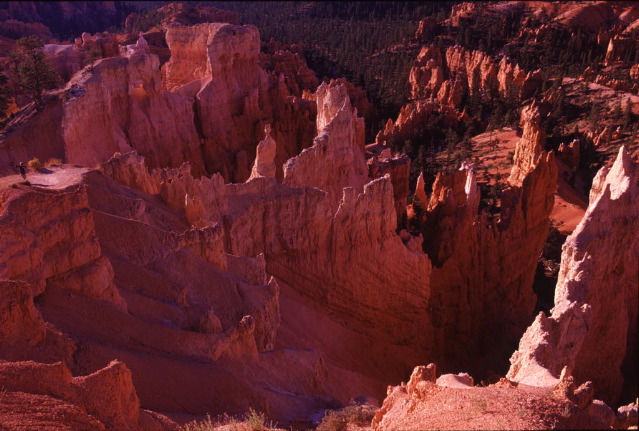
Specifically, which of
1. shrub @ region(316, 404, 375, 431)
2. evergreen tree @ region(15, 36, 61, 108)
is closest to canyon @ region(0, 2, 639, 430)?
shrub @ region(316, 404, 375, 431)

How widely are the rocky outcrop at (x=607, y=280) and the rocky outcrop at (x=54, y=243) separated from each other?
A: 8736mm

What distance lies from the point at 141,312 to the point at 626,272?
1199 centimetres

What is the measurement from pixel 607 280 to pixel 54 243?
12.4m

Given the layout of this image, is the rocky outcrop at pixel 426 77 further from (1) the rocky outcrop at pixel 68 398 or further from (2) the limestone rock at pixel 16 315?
(1) the rocky outcrop at pixel 68 398

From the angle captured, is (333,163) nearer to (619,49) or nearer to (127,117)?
(127,117)

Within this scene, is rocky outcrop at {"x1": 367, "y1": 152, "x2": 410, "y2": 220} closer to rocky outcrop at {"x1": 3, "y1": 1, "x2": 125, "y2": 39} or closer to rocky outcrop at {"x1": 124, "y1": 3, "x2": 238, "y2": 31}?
rocky outcrop at {"x1": 124, "y1": 3, "x2": 238, "y2": 31}

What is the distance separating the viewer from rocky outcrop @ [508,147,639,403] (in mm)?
12484

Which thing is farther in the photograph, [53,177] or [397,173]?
[397,173]

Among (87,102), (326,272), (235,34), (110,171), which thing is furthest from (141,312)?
(235,34)

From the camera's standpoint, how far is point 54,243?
9.69 m

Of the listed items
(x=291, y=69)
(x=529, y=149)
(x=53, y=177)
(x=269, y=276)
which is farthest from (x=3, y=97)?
(x=291, y=69)

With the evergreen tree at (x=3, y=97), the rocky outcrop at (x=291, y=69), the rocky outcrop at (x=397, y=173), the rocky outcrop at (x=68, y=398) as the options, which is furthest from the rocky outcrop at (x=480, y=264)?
the rocky outcrop at (x=291, y=69)

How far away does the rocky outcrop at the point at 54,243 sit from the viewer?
351 inches

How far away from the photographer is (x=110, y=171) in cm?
1530
